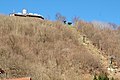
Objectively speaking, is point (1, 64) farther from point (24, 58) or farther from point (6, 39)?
point (6, 39)

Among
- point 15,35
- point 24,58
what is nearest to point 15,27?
point 15,35

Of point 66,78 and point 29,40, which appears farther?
point 29,40

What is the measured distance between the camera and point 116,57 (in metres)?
58.3

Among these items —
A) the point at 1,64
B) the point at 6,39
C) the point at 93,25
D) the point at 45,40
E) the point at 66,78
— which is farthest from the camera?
the point at 93,25

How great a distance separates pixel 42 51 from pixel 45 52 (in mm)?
409

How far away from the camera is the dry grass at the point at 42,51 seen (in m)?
43.8

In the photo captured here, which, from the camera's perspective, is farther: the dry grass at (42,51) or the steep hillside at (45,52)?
the steep hillside at (45,52)

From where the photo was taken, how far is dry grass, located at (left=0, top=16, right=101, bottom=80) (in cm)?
4381

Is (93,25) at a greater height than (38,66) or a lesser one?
greater

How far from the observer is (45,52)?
5203 centimetres

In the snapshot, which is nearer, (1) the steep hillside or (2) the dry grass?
(2) the dry grass

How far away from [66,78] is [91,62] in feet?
24.7

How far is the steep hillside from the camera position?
1731 inches

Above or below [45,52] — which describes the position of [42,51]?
above
